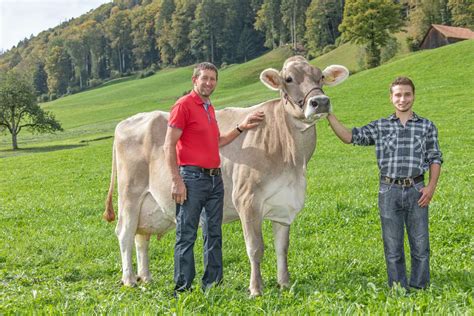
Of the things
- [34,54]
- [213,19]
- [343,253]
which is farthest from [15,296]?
[34,54]

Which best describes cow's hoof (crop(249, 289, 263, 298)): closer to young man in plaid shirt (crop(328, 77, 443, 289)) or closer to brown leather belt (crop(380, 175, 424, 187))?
young man in plaid shirt (crop(328, 77, 443, 289))

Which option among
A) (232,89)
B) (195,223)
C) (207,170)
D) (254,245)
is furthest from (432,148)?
(232,89)

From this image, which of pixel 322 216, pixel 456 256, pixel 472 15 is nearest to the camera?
pixel 456 256

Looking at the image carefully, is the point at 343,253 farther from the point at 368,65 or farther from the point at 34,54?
the point at 34,54

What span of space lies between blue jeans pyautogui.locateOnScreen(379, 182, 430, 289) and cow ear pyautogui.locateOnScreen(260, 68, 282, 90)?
172 cm

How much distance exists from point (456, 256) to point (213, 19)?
438 ft

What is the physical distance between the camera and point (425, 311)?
14.3 ft

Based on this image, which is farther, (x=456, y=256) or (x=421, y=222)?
(x=456, y=256)

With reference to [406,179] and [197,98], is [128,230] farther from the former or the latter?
[406,179]

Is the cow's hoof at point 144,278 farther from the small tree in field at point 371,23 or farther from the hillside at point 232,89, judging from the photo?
the small tree in field at point 371,23

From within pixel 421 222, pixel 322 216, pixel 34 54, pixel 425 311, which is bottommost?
pixel 322 216

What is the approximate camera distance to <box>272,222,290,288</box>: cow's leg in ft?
20.9

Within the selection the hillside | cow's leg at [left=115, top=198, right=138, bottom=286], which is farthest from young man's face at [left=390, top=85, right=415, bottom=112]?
the hillside

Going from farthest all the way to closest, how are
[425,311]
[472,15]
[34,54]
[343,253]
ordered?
1. [34,54]
2. [472,15]
3. [343,253]
4. [425,311]
